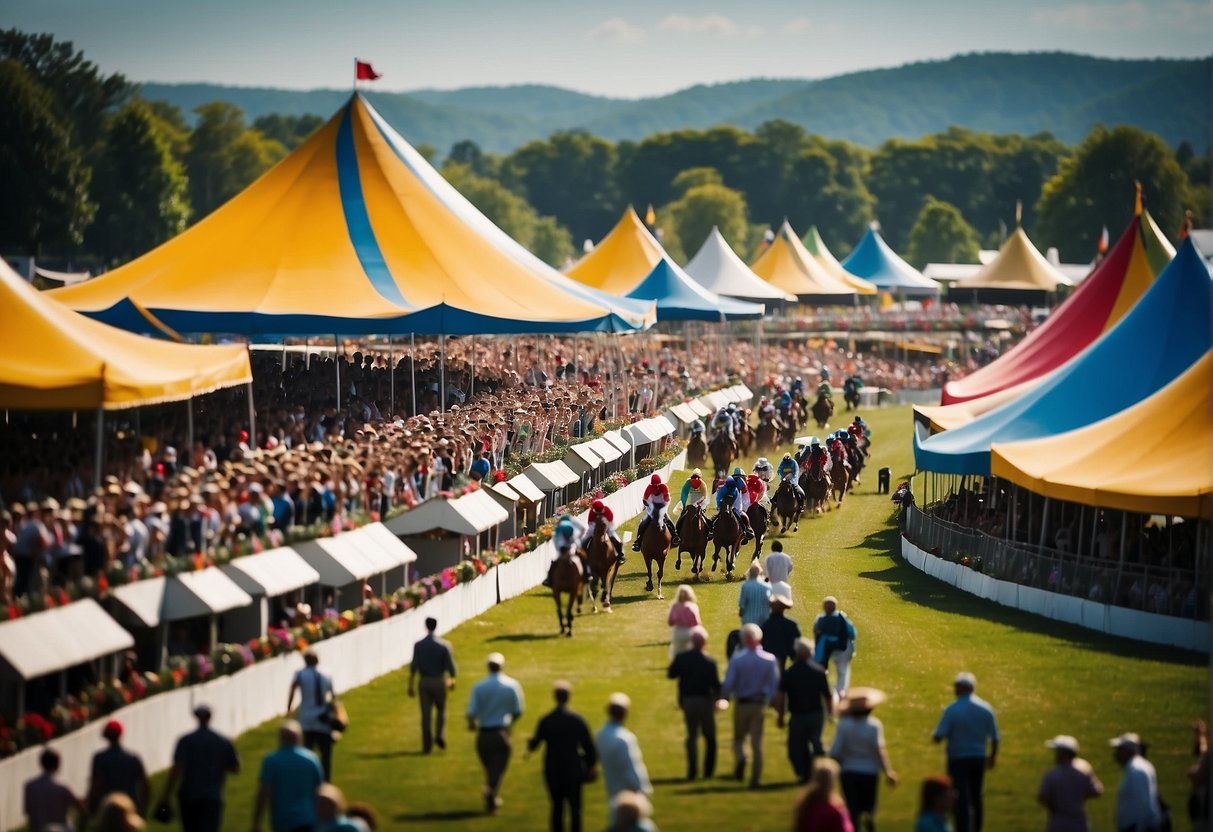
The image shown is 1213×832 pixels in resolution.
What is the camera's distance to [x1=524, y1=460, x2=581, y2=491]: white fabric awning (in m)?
27.5

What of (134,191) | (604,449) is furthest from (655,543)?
(134,191)

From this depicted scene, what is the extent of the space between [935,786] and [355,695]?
8144 millimetres

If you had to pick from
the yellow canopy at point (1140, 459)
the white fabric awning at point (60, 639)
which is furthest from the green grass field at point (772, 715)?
the yellow canopy at point (1140, 459)

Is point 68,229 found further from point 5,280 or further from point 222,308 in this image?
point 5,280

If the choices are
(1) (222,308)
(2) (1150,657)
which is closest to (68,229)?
(1) (222,308)

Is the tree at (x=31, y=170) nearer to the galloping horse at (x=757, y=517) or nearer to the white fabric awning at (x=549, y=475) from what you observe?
the white fabric awning at (x=549, y=475)

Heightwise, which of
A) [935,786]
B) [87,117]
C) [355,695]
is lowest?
[355,695]

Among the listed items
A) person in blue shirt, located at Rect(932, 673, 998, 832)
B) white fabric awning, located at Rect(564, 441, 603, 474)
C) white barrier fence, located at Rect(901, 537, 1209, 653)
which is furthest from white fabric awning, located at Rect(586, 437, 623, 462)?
person in blue shirt, located at Rect(932, 673, 998, 832)

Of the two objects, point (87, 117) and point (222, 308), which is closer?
point (222, 308)

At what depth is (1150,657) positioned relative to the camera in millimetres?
20578

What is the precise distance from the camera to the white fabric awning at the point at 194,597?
54.2 ft

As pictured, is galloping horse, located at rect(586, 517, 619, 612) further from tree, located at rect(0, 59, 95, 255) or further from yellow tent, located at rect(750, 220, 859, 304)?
tree, located at rect(0, 59, 95, 255)

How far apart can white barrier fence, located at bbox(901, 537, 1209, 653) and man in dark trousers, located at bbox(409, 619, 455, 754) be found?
30.6ft

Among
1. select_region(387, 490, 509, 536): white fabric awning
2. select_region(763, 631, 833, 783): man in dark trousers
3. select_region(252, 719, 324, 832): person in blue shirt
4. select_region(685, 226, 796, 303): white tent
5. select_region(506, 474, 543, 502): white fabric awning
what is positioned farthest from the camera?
select_region(685, 226, 796, 303): white tent
